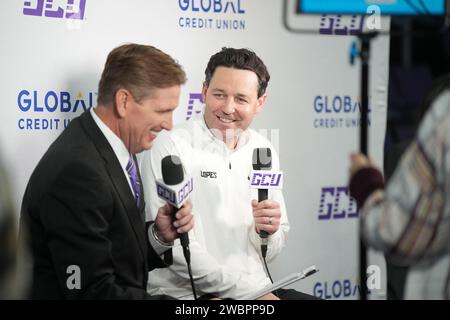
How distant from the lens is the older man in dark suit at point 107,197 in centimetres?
234

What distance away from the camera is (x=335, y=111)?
319 centimetres

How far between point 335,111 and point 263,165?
58 centimetres

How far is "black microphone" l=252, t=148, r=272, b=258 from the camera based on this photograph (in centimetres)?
280

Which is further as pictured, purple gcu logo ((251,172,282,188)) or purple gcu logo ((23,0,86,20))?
purple gcu logo ((251,172,282,188))

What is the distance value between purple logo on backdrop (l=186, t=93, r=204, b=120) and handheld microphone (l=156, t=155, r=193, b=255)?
318 mm

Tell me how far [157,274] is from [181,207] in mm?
393

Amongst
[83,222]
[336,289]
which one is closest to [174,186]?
[83,222]

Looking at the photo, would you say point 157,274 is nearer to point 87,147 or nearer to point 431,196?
point 87,147

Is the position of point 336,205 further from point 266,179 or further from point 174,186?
point 174,186

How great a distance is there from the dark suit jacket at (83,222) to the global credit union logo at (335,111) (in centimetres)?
106

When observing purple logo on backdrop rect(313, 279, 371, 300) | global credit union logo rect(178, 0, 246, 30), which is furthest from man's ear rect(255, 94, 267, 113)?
purple logo on backdrop rect(313, 279, 371, 300)

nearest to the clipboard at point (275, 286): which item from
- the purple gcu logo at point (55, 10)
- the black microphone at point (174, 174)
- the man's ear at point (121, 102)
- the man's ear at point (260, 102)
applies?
the black microphone at point (174, 174)

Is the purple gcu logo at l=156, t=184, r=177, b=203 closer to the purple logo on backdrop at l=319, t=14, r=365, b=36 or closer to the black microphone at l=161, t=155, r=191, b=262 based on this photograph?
the black microphone at l=161, t=155, r=191, b=262

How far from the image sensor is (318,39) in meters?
3.13
